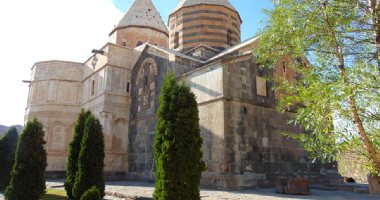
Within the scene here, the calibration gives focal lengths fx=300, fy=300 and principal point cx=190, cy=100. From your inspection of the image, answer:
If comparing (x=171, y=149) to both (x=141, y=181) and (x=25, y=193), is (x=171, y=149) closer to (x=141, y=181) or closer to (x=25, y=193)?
(x=25, y=193)

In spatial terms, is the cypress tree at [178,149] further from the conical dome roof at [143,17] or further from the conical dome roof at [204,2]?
the conical dome roof at [143,17]

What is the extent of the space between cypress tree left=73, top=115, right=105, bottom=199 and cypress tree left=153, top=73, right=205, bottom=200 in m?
2.81

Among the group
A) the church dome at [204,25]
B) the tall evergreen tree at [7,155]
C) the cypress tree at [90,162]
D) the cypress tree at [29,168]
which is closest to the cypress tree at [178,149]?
the cypress tree at [90,162]

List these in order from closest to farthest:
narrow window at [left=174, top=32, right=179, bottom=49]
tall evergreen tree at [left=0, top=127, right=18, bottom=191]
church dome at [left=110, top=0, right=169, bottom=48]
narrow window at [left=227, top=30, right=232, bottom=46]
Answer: tall evergreen tree at [left=0, top=127, right=18, bottom=191], narrow window at [left=227, top=30, right=232, bottom=46], narrow window at [left=174, top=32, right=179, bottom=49], church dome at [left=110, top=0, right=169, bottom=48]

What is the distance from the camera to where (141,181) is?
14148 millimetres

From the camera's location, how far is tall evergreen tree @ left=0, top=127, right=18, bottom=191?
11.6 meters

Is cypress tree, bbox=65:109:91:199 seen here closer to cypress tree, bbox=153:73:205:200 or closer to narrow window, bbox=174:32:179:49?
cypress tree, bbox=153:73:205:200

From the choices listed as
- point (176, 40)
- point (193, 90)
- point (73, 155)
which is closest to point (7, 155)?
point (73, 155)

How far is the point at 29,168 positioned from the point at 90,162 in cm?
171

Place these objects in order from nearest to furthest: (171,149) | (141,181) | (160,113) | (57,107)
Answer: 1. (171,149)
2. (160,113)
3. (141,181)
4. (57,107)

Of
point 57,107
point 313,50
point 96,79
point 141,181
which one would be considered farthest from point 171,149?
point 57,107

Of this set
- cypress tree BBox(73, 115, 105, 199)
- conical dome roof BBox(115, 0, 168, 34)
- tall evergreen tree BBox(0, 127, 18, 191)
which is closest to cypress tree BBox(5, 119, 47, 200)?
cypress tree BBox(73, 115, 105, 199)

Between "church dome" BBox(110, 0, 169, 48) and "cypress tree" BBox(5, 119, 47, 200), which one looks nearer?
"cypress tree" BBox(5, 119, 47, 200)

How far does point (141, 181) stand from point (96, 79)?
22.6ft
